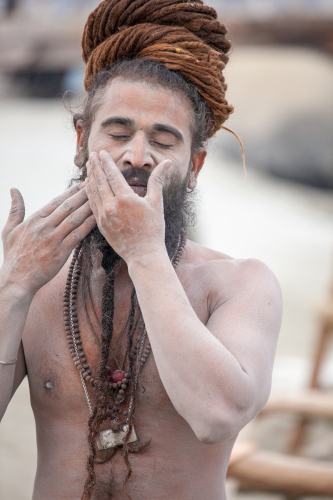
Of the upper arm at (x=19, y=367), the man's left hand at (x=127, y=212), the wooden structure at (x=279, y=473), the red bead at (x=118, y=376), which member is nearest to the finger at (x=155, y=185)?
the man's left hand at (x=127, y=212)

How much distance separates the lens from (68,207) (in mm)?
2115

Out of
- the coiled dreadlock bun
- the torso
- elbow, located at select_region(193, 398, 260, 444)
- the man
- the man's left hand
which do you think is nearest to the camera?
elbow, located at select_region(193, 398, 260, 444)

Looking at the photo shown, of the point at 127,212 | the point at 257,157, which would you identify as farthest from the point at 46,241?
the point at 257,157

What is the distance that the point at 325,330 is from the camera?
571cm

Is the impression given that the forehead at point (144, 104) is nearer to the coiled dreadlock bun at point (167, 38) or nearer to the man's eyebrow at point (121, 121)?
the man's eyebrow at point (121, 121)

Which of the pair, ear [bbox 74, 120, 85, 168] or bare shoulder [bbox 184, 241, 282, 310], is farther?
ear [bbox 74, 120, 85, 168]

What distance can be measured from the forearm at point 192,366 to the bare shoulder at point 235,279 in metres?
0.42

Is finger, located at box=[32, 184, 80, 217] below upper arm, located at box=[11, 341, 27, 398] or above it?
above

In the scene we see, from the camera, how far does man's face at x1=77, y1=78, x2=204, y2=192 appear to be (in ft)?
7.29

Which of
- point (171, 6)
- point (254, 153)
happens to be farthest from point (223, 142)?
point (171, 6)

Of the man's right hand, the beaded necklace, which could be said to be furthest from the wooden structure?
the man's right hand

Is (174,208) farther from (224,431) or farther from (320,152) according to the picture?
(320,152)

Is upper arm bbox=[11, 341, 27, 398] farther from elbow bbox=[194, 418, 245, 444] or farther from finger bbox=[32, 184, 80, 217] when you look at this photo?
elbow bbox=[194, 418, 245, 444]

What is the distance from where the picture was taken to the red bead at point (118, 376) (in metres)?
2.18
